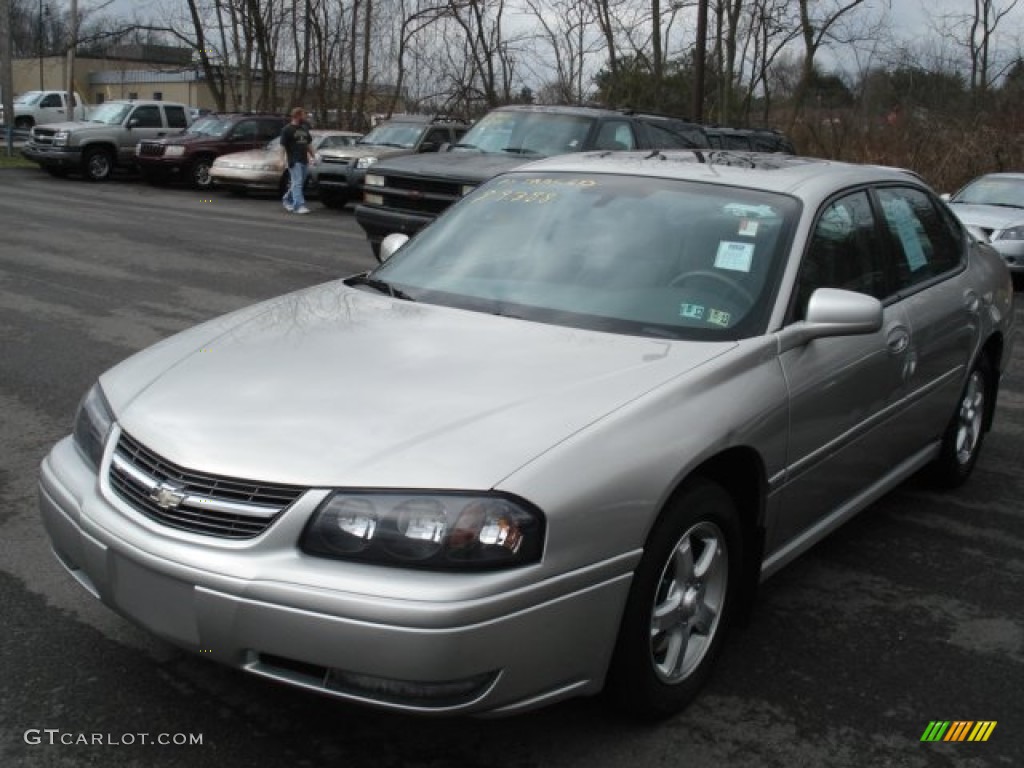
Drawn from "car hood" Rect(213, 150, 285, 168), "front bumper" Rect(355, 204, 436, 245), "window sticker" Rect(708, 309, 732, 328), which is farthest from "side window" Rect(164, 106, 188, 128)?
"window sticker" Rect(708, 309, 732, 328)

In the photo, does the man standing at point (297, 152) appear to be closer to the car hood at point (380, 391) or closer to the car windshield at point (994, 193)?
the car windshield at point (994, 193)

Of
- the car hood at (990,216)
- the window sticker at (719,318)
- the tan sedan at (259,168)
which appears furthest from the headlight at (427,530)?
the tan sedan at (259,168)

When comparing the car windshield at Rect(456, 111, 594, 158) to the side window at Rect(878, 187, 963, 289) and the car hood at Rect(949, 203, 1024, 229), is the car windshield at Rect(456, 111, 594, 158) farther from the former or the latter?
the side window at Rect(878, 187, 963, 289)

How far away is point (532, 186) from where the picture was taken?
448cm

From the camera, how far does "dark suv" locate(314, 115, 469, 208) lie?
19844mm

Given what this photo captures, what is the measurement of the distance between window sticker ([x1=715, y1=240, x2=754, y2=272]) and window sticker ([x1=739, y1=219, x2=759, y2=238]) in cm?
5

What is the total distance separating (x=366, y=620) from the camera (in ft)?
8.04

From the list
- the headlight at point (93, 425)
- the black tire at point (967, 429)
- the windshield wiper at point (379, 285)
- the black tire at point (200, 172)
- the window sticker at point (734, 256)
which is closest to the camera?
the headlight at point (93, 425)

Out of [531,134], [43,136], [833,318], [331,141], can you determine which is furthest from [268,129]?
[833,318]

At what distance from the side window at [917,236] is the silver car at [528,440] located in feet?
0.13

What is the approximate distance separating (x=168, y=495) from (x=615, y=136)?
1072cm

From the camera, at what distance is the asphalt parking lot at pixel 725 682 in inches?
115

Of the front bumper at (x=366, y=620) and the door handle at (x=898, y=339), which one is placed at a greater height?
the door handle at (x=898, y=339)

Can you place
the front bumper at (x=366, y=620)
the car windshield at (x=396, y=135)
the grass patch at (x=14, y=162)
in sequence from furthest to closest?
the grass patch at (x=14, y=162), the car windshield at (x=396, y=135), the front bumper at (x=366, y=620)
